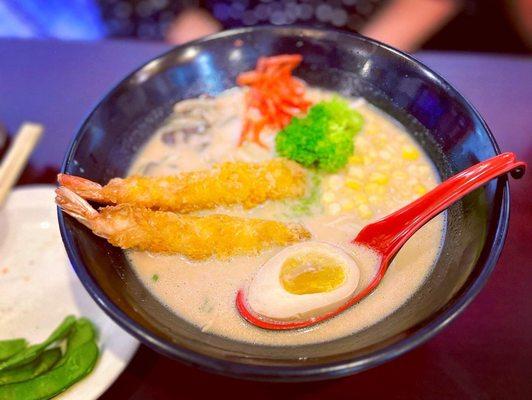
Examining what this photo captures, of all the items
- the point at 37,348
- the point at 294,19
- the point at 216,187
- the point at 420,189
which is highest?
the point at 294,19

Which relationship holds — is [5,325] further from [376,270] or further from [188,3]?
[188,3]

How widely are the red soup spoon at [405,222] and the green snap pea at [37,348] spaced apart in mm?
624

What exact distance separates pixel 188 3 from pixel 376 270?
2731 millimetres

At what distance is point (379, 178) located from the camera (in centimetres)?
195

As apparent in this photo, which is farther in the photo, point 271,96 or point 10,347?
point 271,96

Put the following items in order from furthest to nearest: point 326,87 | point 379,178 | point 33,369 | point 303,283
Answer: point 326,87
point 379,178
point 33,369
point 303,283

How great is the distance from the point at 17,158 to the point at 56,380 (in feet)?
3.46

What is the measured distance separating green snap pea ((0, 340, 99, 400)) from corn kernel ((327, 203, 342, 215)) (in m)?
0.92

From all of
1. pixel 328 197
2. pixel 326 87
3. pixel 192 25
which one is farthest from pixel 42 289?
pixel 192 25

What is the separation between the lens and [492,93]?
2.42 metres

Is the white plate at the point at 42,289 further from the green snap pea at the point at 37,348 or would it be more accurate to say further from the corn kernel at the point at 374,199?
the corn kernel at the point at 374,199

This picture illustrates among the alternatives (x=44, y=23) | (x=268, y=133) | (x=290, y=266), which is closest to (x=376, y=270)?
(x=290, y=266)

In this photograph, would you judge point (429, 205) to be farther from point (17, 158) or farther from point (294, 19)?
point (294, 19)

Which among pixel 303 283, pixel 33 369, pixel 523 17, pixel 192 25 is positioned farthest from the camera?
pixel 192 25
